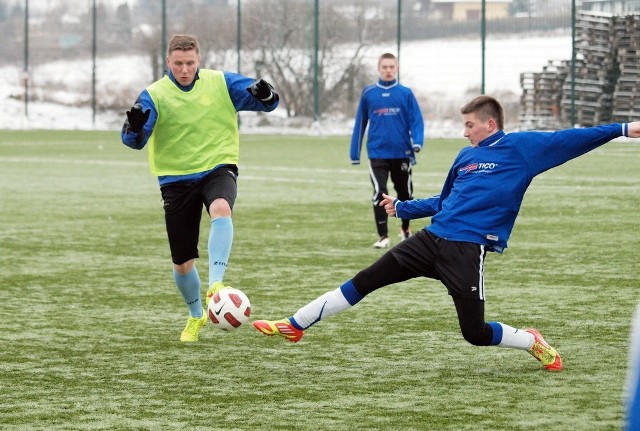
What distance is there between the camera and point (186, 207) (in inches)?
329

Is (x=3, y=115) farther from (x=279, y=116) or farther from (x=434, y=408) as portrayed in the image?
(x=434, y=408)

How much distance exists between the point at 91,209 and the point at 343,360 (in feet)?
34.6

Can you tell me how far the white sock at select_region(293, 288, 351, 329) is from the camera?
7.42m

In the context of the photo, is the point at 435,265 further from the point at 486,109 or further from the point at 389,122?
the point at 389,122

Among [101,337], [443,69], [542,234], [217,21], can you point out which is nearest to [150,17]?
[217,21]

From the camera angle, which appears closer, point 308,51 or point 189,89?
point 189,89

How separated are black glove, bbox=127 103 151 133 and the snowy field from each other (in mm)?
29451

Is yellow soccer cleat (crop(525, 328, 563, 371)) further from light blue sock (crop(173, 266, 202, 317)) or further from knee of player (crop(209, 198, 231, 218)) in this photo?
light blue sock (crop(173, 266, 202, 317))

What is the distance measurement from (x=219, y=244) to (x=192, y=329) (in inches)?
27.5

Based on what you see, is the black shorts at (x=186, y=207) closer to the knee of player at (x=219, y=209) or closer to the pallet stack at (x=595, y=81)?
the knee of player at (x=219, y=209)

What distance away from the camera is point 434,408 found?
635cm

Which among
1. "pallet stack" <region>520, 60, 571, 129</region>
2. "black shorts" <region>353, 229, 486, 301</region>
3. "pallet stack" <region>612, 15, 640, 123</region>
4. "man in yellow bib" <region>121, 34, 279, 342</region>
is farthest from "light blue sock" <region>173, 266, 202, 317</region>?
"pallet stack" <region>520, 60, 571, 129</region>

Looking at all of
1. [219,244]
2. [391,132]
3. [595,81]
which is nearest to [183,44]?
[219,244]

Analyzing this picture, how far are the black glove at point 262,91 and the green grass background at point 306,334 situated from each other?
1466 mm
